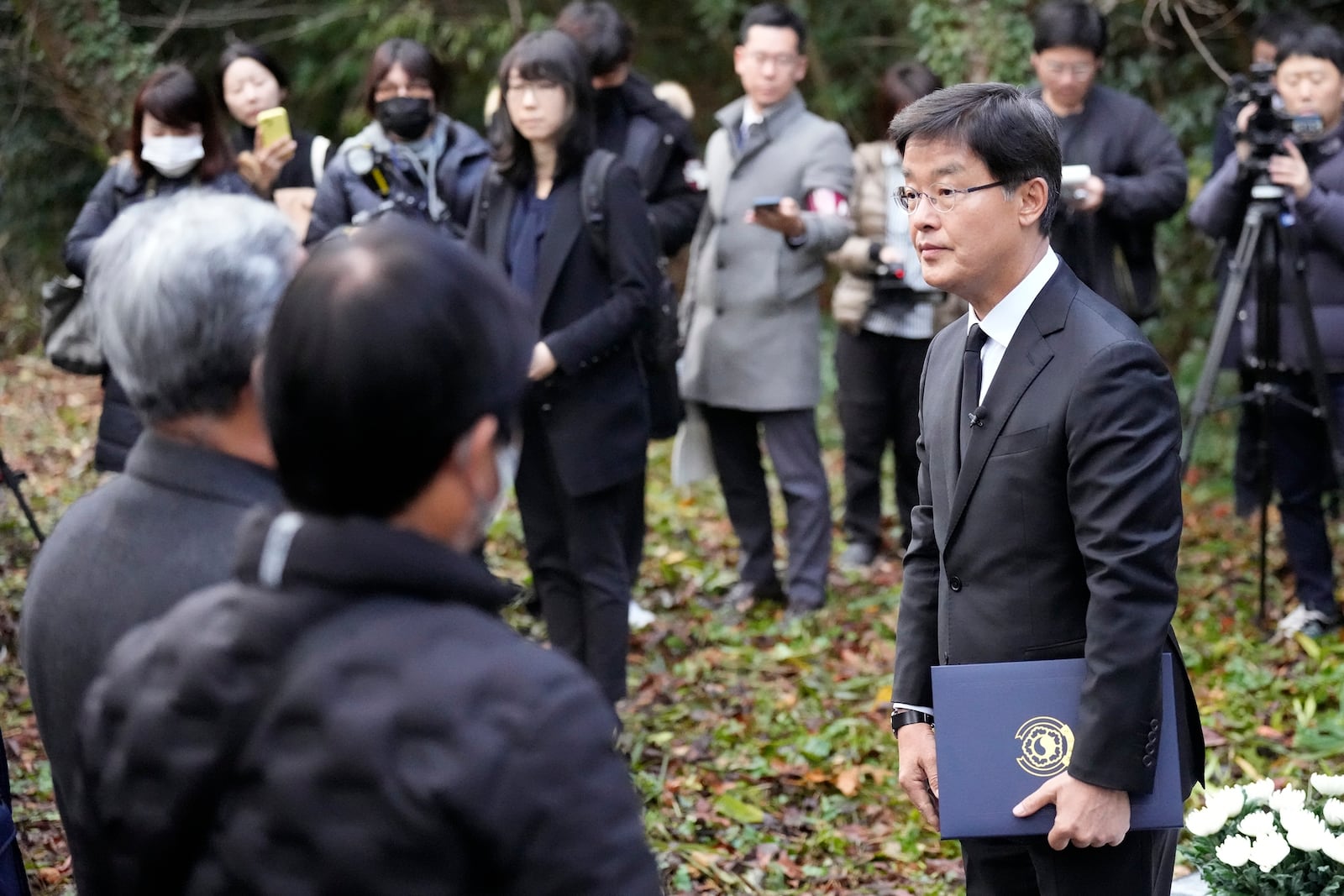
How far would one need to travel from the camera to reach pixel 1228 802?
311 cm

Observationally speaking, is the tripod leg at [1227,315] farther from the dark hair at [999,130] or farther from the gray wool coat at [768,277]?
the dark hair at [999,130]

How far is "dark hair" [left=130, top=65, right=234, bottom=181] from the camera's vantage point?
17.9 feet

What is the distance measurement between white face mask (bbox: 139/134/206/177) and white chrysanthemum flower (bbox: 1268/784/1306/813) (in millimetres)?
4333

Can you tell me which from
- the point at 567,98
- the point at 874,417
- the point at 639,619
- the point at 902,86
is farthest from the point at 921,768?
the point at 902,86

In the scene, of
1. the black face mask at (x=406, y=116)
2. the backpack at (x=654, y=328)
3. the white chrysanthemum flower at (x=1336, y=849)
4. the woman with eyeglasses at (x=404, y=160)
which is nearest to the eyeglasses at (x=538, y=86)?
the backpack at (x=654, y=328)

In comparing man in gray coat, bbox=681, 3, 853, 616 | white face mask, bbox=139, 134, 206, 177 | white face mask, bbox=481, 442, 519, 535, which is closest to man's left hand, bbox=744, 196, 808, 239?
man in gray coat, bbox=681, 3, 853, 616

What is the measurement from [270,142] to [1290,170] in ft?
13.2

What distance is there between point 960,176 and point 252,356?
1289mm

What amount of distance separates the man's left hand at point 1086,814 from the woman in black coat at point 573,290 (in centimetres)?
248

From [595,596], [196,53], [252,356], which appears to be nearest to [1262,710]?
[595,596]

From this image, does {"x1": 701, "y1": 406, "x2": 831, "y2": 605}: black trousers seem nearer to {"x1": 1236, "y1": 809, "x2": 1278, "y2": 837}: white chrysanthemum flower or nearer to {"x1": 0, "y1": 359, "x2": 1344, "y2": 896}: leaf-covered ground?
{"x1": 0, "y1": 359, "x2": 1344, "y2": 896}: leaf-covered ground

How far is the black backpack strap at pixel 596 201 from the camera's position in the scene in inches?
179

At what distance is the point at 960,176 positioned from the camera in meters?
2.53

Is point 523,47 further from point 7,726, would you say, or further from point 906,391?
point 7,726
